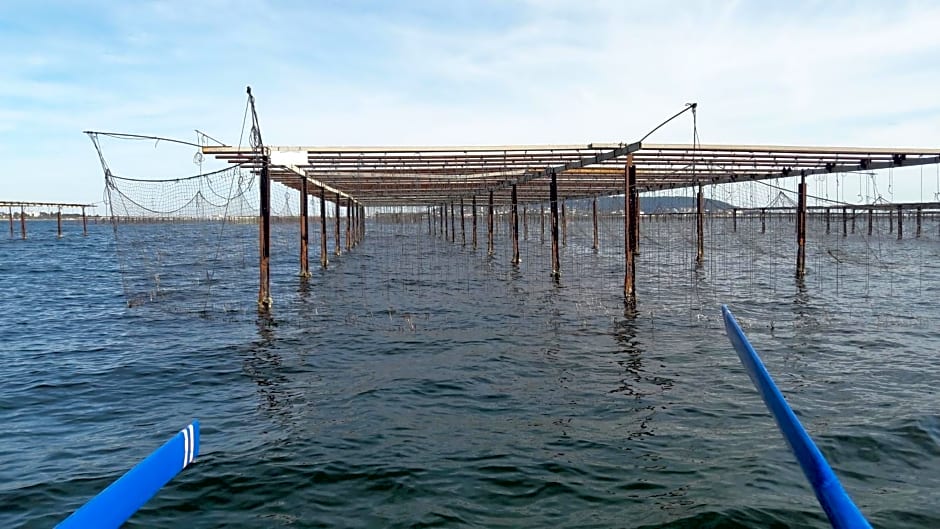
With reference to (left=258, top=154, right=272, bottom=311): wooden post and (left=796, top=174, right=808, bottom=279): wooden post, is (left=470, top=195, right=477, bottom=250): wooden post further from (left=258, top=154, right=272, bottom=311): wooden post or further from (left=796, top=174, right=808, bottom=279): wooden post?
(left=258, top=154, right=272, bottom=311): wooden post

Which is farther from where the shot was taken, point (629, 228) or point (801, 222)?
point (801, 222)

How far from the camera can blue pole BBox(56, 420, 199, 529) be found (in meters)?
2.59

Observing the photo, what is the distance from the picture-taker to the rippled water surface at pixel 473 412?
236 inches

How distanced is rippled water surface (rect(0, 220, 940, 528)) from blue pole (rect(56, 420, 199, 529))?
2588 millimetres

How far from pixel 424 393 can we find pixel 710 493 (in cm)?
440

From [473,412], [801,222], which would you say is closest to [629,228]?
[473,412]

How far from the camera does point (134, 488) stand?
2.93m

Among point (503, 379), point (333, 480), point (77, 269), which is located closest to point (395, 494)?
point (333, 480)

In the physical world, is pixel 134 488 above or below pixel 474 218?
below

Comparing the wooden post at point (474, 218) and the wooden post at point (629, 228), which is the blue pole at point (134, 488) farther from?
the wooden post at point (474, 218)

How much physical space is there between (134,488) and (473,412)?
5.90 metres

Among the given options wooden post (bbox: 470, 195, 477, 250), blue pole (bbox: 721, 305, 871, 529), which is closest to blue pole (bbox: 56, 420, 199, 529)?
blue pole (bbox: 721, 305, 871, 529)

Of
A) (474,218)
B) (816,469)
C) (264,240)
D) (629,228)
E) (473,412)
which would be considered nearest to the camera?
(816,469)

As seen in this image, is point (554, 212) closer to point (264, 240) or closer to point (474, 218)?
point (264, 240)
